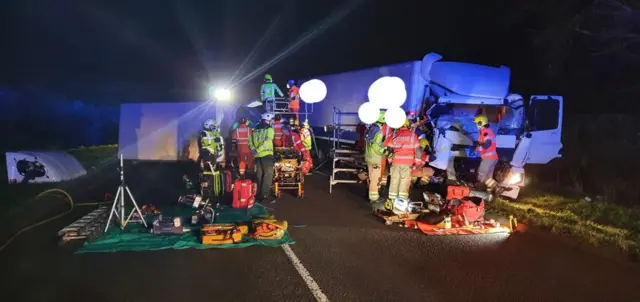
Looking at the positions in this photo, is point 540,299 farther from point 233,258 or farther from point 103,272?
point 103,272

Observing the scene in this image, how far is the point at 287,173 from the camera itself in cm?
1033

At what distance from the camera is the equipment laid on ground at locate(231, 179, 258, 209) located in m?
8.87

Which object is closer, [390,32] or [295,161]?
[295,161]

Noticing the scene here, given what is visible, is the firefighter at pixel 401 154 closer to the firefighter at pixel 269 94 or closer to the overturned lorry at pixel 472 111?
the overturned lorry at pixel 472 111

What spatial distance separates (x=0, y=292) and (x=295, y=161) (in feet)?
20.8

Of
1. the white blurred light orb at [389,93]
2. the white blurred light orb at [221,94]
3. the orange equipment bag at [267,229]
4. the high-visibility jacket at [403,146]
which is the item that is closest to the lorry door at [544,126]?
the white blurred light orb at [389,93]

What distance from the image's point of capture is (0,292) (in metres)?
4.88

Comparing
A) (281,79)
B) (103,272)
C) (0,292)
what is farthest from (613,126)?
(281,79)

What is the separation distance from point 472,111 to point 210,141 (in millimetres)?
6971

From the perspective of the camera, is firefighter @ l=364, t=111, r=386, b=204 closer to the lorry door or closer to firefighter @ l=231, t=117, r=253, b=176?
firefighter @ l=231, t=117, r=253, b=176

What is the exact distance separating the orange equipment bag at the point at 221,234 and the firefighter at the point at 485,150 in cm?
586

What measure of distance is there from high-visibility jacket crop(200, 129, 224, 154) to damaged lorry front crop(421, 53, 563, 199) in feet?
17.7

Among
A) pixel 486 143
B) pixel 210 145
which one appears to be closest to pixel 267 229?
pixel 210 145

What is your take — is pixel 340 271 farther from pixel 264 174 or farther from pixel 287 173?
pixel 287 173
